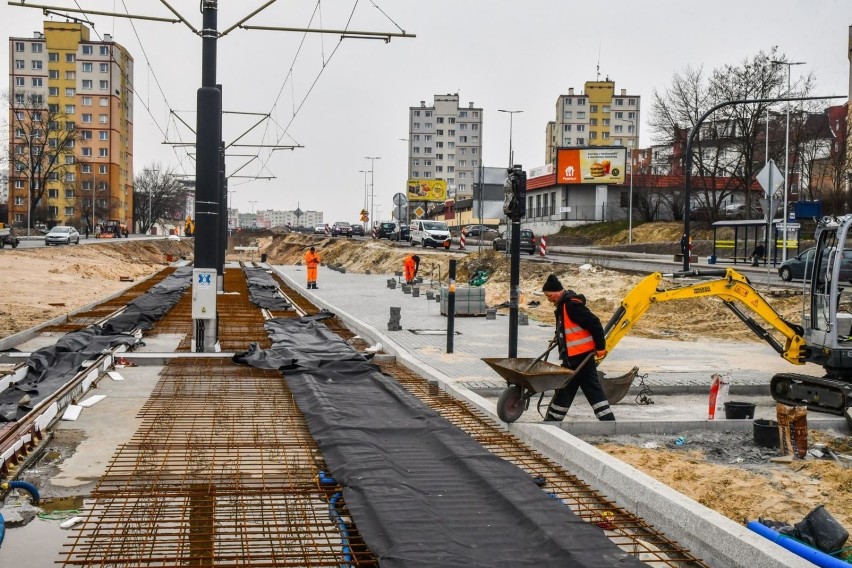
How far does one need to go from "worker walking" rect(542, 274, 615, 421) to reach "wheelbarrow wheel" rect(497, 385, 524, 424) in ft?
1.17

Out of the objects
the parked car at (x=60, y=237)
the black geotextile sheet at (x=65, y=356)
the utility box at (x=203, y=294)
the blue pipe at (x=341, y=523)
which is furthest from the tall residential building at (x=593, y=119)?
the blue pipe at (x=341, y=523)

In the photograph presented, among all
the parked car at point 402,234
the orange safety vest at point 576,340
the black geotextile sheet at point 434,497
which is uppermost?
the parked car at point 402,234

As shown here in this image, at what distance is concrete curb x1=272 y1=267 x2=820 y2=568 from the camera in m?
5.09

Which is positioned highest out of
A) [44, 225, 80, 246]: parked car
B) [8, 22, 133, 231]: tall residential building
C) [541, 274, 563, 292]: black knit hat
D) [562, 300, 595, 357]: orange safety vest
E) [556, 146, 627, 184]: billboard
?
[8, 22, 133, 231]: tall residential building

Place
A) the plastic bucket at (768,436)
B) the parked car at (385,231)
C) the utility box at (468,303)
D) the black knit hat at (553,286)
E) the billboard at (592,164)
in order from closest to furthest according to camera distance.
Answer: the plastic bucket at (768,436), the black knit hat at (553,286), the utility box at (468,303), the billboard at (592,164), the parked car at (385,231)

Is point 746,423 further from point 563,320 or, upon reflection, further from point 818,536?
point 818,536

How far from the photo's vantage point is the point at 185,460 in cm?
768

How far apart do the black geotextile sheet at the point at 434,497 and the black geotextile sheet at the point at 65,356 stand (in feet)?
10.1

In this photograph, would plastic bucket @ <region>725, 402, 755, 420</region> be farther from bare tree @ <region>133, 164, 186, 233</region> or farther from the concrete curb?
bare tree @ <region>133, 164, 186, 233</region>

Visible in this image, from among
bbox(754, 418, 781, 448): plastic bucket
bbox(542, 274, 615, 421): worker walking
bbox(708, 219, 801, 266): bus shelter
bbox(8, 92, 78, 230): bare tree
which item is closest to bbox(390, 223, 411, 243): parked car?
bbox(708, 219, 801, 266): bus shelter

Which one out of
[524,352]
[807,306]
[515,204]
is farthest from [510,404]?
[807,306]

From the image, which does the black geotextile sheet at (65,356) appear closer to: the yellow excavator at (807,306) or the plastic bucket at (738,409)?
the yellow excavator at (807,306)

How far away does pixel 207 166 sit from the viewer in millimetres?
14773

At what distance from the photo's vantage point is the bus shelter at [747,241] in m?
38.2
